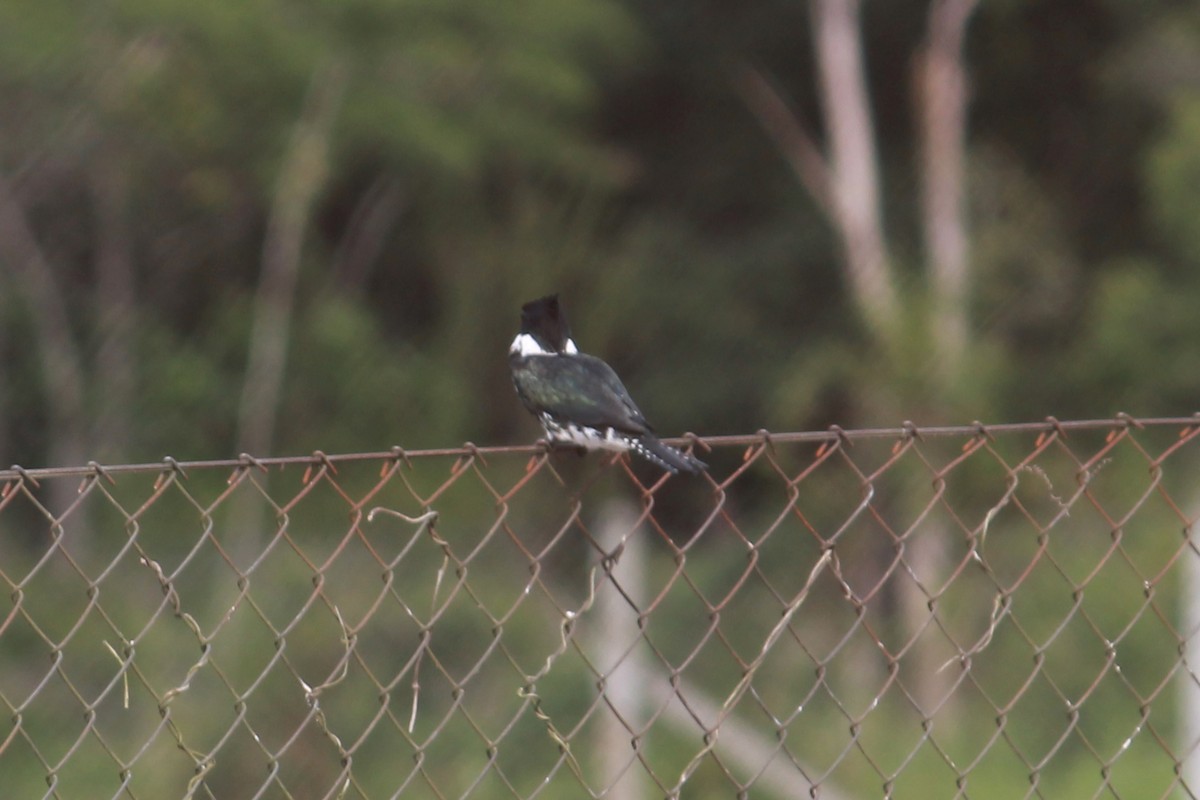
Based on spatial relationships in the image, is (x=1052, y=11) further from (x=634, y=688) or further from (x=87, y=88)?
(x=634, y=688)

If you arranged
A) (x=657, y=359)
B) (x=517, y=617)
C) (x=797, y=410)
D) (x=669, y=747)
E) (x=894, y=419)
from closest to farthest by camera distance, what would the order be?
1. (x=669, y=747)
2. (x=517, y=617)
3. (x=894, y=419)
4. (x=797, y=410)
5. (x=657, y=359)

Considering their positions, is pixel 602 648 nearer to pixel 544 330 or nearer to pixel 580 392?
pixel 544 330

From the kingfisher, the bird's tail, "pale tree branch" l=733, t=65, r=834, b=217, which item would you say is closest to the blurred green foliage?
"pale tree branch" l=733, t=65, r=834, b=217

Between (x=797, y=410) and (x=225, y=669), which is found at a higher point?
(x=797, y=410)

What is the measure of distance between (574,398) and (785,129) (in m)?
13.1

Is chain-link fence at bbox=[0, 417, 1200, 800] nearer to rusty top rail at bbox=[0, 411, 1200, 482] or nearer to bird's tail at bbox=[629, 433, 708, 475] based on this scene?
bird's tail at bbox=[629, 433, 708, 475]

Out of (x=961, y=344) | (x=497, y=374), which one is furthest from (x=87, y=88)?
(x=961, y=344)

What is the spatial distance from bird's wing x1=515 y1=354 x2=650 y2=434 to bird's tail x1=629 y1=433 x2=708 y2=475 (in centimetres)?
18

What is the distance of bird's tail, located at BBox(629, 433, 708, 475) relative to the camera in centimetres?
292

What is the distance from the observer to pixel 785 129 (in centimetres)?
1630

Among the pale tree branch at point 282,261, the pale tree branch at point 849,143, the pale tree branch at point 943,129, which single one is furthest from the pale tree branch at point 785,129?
the pale tree branch at point 282,261

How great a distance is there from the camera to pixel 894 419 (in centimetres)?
1004

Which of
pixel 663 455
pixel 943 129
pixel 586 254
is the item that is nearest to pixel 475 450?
pixel 663 455

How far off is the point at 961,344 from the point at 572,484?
12.7ft
